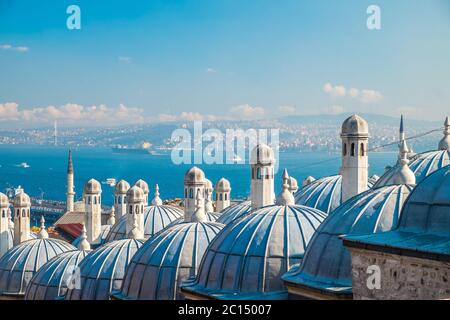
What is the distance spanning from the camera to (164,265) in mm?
18438

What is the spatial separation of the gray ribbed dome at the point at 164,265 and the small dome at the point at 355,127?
410 centimetres

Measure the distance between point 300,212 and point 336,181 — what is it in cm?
626

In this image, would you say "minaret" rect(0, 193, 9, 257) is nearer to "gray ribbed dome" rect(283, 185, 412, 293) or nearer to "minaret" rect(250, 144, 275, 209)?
"minaret" rect(250, 144, 275, 209)

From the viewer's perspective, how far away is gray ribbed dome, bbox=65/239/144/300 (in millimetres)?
20891

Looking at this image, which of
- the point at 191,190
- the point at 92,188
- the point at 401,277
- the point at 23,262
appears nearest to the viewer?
the point at 401,277

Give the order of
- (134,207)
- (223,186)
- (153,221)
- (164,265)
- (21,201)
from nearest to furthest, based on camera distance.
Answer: (164,265) → (134,207) → (153,221) → (21,201) → (223,186)

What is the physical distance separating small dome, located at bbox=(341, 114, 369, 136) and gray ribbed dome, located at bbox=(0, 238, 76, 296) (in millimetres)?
11809

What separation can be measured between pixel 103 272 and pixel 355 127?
7.59 m

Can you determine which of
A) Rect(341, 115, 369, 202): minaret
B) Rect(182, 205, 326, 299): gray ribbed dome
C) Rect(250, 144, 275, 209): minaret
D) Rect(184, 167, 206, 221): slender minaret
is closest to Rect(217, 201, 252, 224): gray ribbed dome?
Rect(184, 167, 206, 221): slender minaret

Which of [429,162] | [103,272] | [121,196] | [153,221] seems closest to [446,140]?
[429,162]

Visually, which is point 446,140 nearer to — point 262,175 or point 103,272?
point 262,175

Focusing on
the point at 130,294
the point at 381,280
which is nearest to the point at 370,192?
the point at 381,280
